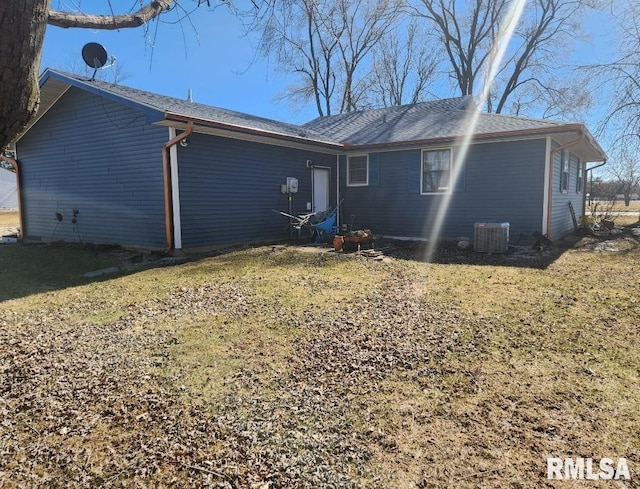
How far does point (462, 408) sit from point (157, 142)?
763cm

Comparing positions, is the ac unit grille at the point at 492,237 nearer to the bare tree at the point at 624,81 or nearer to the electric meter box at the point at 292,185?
the electric meter box at the point at 292,185

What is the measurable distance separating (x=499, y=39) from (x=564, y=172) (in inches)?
577

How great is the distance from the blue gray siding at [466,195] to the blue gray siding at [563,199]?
1.02 m

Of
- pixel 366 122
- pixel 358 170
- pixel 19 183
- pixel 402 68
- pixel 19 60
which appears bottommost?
pixel 19 60

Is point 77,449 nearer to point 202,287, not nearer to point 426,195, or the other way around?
point 202,287

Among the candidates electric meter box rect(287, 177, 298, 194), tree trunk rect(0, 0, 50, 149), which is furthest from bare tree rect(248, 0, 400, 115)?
tree trunk rect(0, 0, 50, 149)

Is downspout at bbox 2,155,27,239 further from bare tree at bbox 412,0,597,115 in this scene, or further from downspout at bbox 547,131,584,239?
bare tree at bbox 412,0,597,115

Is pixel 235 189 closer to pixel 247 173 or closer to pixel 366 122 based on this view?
pixel 247 173

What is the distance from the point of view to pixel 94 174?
948cm

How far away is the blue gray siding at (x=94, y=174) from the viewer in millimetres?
8469

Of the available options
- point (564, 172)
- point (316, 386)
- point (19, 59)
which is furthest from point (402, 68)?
point (19, 59)

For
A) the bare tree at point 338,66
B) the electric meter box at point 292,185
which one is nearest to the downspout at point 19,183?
the electric meter box at point 292,185

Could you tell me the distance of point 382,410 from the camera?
2.50 meters

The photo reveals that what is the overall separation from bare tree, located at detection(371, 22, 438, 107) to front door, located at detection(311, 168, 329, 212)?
1607 cm
